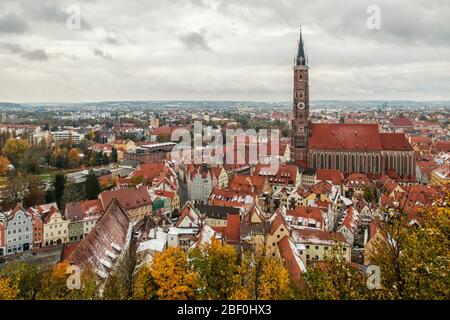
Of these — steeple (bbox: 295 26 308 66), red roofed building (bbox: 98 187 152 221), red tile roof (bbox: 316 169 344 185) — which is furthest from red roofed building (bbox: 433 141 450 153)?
red roofed building (bbox: 98 187 152 221)

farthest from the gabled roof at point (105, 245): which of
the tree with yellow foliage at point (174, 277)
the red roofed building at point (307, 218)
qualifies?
the red roofed building at point (307, 218)

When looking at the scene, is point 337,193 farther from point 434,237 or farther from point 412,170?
point 434,237

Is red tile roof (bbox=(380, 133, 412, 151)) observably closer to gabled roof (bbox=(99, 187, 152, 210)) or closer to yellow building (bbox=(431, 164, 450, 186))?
yellow building (bbox=(431, 164, 450, 186))

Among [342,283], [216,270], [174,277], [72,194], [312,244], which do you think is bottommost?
[72,194]

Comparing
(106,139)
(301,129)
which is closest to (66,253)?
(301,129)

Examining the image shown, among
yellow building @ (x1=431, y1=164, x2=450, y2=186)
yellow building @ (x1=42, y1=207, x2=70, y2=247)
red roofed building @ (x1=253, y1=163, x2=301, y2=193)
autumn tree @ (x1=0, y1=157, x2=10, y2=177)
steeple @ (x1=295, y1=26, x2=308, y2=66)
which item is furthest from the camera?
autumn tree @ (x1=0, y1=157, x2=10, y2=177)

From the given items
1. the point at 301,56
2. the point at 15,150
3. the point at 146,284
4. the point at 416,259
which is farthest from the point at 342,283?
the point at 15,150

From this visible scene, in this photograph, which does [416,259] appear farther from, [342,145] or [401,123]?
[401,123]
